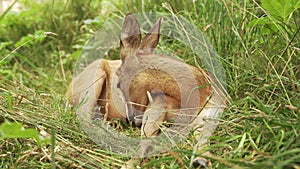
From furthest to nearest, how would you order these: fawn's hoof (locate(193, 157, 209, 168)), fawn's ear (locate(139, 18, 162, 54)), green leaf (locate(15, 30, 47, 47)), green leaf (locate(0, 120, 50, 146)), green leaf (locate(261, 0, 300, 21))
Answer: fawn's ear (locate(139, 18, 162, 54)) < green leaf (locate(15, 30, 47, 47)) < green leaf (locate(261, 0, 300, 21)) < fawn's hoof (locate(193, 157, 209, 168)) < green leaf (locate(0, 120, 50, 146))

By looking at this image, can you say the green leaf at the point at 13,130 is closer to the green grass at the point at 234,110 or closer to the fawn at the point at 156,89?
the green grass at the point at 234,110

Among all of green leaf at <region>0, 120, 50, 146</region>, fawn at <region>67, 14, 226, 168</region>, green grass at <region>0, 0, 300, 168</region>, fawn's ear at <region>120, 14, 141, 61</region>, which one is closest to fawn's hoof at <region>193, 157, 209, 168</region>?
green grass at <region>0, 0, 300, 168</region>

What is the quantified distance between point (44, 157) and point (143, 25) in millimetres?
1892

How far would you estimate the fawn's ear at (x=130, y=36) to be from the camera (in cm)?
290

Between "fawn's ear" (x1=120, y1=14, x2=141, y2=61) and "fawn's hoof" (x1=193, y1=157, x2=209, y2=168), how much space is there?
1.06 m

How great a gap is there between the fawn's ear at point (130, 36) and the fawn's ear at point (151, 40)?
0.04 meters

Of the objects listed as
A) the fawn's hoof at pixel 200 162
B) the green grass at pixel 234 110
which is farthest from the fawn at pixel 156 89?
the fawn's hoof at pixel 200 162

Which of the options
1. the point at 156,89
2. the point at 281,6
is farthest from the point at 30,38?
the point at 281,6

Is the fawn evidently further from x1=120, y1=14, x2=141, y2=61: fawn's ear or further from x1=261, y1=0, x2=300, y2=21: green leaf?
x1=261, y1=0, x2=300, y2=21: green leaf

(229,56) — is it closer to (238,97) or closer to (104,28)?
(238,97)

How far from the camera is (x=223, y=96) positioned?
2648 mm

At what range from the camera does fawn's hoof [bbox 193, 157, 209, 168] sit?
1992mm

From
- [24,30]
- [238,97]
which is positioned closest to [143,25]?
[238,97]

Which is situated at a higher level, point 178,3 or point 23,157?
point 178,3
